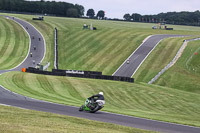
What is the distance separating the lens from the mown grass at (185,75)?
6188cm

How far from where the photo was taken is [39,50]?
91625 millimetres

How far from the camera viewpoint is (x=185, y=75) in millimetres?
66938

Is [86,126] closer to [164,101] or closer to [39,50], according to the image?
[164,101]

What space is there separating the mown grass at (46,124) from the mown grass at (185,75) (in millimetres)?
40610

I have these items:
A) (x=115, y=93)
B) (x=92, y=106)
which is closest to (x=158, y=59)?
(x=115, y=93)

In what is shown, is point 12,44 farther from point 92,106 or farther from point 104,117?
point 104,117

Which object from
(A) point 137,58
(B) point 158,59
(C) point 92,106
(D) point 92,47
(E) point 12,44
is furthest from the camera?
(D) point 92,47

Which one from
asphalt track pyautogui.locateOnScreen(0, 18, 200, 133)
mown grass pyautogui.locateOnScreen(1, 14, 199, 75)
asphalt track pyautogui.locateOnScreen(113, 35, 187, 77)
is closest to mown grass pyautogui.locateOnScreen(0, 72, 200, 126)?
asphalt track pyautogui.locateOnScreen(0, 18, 200, 133)

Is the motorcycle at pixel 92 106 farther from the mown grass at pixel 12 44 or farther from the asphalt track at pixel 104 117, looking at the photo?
the mown grass at pixel 12 44

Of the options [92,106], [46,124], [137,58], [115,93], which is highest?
[46,124]

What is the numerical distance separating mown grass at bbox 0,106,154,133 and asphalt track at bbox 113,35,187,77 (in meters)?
47.4

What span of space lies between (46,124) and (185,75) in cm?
5074

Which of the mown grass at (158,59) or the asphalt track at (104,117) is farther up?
the asphalt track at (104,117)

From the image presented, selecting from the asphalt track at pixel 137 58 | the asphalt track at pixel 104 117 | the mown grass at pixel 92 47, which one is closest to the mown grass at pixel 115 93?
the asphalt track at pixel 104 117
